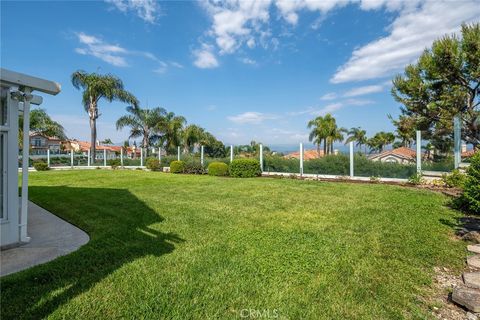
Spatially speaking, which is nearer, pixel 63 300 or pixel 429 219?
pixel 63 300

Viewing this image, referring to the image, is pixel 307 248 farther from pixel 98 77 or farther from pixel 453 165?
pixel 98 77

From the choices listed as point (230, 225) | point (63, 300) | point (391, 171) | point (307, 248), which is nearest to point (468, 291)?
point (307, 248)

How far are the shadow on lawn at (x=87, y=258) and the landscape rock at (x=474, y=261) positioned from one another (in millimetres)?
3957

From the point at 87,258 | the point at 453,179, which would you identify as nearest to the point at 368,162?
the point at 453,179

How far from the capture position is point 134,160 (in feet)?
88.2

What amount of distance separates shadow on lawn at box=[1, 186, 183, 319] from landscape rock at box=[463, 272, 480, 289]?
358 cm

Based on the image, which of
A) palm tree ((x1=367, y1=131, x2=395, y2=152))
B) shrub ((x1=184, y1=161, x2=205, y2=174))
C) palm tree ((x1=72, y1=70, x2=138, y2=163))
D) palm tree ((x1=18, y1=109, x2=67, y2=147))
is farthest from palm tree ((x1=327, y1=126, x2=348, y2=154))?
palm tree ((x1=18, y1=109, x2=67, y2=147))

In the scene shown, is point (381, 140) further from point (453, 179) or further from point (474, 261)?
point (474, 261)

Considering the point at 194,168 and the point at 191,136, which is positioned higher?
the point at 191,136

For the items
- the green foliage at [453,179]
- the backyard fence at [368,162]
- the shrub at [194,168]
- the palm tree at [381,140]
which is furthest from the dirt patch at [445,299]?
the palm tree at [381,140]

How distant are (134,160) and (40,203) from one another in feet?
69.5

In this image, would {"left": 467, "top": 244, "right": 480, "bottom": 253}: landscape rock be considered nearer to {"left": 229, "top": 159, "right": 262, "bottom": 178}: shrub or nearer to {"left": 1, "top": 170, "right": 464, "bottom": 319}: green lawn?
{"left": 1, "top": 170, "right": 464, "bottom": 319}: green lawn

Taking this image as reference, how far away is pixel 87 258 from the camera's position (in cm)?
318
